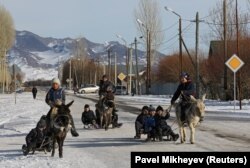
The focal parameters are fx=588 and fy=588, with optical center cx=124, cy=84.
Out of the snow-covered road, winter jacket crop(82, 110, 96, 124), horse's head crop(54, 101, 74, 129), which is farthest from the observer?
winter jacket crop(82, 110, 96, 124)

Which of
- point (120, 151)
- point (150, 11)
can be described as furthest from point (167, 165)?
point (150, 11)

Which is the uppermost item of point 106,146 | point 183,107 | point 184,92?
point 184,92

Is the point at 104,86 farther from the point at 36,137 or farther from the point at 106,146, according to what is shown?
the point at 36,137

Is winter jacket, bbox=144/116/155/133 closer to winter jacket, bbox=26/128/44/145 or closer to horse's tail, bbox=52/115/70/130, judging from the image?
winter jacket, bbox=26/128/44/145

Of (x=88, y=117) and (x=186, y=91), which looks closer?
(x=186, y=91)

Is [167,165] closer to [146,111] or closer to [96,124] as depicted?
[146,111]

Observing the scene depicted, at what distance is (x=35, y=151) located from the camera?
1536 cm

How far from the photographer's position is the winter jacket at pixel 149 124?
58.6ft

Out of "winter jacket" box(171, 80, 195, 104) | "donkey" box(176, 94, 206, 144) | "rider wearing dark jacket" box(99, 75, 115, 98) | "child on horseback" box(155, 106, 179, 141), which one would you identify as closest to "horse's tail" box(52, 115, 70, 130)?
"donkey" box(176, 94, 206, 144)

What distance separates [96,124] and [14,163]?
997 centimetres

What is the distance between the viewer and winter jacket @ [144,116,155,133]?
17.9 metres

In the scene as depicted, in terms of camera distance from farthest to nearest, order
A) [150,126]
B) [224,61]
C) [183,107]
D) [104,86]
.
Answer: [224,61]
[104,86]
[150,126]
[183,107]

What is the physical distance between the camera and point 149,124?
18.0 metres

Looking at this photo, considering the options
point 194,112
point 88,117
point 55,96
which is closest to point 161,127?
point 194,112
